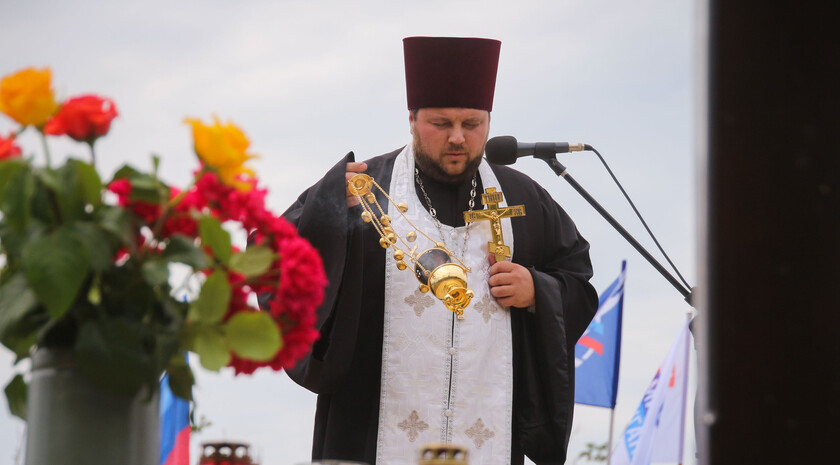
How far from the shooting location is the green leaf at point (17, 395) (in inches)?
86.4

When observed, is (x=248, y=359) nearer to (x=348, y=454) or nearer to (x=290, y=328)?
(x=290, y=328)

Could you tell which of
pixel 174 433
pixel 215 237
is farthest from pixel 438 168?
pixel 215 237

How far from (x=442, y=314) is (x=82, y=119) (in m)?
3.01

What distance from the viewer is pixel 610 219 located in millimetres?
4617

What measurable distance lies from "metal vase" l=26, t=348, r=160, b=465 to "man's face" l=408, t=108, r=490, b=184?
122 inches

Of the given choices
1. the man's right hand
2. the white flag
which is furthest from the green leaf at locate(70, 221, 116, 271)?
the white flag

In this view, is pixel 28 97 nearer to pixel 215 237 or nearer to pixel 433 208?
pixel 215 237

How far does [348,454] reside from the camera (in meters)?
4.61

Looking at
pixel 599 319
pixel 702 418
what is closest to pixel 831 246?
pixel 702 418

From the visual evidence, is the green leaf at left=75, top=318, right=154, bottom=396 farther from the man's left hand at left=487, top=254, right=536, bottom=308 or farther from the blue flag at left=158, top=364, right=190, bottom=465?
the blue flag at left=158, top=364, right=190, bottom=465

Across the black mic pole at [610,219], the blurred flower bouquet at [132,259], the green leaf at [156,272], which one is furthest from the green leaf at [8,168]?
the black mic pole at [610,219]

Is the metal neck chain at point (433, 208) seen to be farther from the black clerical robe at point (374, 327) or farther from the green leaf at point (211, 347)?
the green leaf at point (211, 347)

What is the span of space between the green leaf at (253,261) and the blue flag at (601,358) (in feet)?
21.2

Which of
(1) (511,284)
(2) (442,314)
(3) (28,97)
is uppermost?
(1) (511,284)
